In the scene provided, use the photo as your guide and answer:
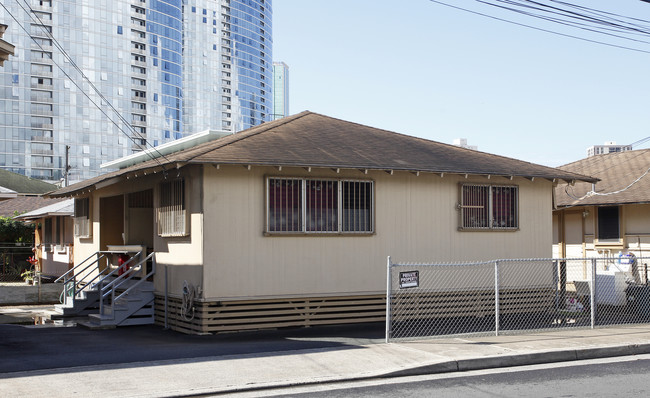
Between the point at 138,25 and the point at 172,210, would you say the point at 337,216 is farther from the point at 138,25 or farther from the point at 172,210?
the point at 138,25

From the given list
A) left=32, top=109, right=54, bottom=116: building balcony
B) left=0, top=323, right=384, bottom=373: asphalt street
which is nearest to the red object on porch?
left=0, top=323, right=384, bottom=373: asphalt street

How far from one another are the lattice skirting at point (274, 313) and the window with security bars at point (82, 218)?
5.89m

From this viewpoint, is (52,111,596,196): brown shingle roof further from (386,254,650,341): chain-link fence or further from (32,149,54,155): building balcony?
(32,149,54,155): building balcony

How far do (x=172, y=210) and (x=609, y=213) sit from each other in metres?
14.5

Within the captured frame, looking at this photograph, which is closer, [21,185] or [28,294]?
[28,294]

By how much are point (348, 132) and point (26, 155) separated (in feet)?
334

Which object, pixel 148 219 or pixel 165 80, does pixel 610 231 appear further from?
pixel 165 80

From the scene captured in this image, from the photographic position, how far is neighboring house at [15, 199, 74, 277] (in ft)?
87.6

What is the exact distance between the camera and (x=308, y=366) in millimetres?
10109

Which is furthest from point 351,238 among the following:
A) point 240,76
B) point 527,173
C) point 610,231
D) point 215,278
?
point 240,76

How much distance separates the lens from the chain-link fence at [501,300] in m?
15.3

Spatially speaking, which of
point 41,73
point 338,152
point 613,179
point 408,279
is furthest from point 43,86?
point 408,279

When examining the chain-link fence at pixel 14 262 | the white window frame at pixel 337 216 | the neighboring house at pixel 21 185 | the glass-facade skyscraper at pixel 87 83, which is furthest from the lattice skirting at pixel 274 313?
the glass-facade skyscraper at pixel 87 83

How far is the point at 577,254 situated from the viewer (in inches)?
959
